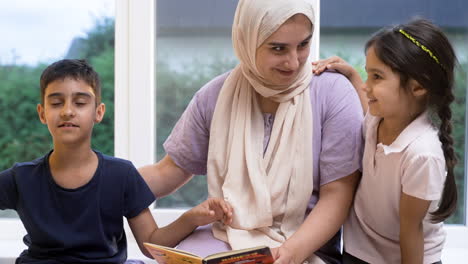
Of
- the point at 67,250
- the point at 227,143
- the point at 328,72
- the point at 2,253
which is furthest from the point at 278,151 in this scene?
the point at 2,253

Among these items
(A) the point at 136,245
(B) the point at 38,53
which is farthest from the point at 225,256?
(B) the point at 38,53

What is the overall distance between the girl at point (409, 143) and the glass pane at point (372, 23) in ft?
3.37

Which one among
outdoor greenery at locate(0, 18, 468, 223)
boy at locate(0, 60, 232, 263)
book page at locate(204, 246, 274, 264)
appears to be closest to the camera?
book page at locate(204, 246, 274, 264)

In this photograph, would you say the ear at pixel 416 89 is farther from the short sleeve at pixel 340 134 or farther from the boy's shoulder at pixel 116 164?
the boy's shoulder at pixel 116 164

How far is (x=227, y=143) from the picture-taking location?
6.39 ft

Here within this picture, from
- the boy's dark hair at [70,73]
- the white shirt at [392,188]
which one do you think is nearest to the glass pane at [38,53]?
the boy's dark hair at [70,73]

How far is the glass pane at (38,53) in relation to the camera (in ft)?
9.53

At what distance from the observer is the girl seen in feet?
5.53

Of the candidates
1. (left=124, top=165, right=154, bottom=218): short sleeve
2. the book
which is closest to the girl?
the book

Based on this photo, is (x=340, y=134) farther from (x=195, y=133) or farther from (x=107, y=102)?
(x=107, y=102)

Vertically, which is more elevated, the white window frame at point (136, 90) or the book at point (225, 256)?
the white window frame at point (136, 90)

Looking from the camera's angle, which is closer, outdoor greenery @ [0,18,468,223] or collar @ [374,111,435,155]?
collar @ [374,111,435,155]

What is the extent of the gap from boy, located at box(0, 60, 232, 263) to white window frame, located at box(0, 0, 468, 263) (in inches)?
35.9

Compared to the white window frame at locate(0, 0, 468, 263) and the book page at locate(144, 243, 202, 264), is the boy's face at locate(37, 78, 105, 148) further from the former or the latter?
the white window frame at locate(0, 0, 468, 263)
